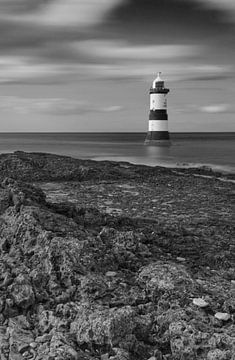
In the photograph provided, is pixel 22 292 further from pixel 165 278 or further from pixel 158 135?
pixel 158 135

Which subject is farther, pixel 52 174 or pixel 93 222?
pixel 52 174

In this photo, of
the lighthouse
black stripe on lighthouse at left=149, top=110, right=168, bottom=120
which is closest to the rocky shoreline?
the lighthouse

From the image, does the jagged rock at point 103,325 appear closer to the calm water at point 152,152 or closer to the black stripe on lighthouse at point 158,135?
the calm water at point 152,152

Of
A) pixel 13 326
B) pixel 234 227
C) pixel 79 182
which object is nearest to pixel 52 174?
pixel 79 182

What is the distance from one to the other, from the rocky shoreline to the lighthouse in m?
42.1

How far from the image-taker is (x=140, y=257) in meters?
6.91

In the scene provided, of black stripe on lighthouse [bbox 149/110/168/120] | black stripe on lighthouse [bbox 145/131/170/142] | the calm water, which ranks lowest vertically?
the calm water

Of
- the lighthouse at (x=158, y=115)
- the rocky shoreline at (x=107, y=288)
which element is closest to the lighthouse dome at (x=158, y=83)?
the lighthouse at (x=158, y=115)

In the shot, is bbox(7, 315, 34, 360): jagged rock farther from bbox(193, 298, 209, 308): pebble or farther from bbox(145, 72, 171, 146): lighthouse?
bbox(145, 72, 171, 146): lighthouse

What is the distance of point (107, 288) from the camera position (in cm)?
578

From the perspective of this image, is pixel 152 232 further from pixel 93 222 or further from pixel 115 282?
pixel 115 282

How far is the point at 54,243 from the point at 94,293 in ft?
4.06

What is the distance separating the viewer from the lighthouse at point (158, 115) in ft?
167

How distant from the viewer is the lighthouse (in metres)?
51.0
